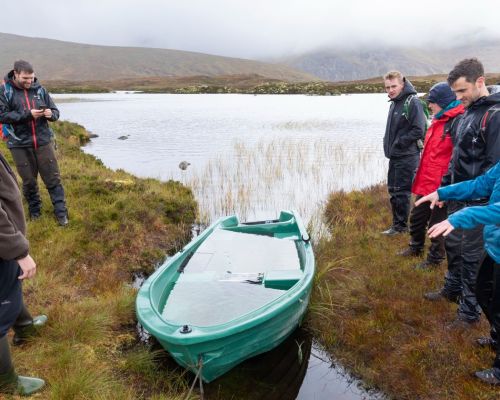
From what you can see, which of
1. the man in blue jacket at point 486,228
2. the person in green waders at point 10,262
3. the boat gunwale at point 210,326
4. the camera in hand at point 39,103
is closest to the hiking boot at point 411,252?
the boat gunwale at point 210,326

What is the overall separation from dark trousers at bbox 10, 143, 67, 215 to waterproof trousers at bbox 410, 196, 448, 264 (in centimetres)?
616

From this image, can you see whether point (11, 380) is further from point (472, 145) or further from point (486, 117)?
point (486, 117)

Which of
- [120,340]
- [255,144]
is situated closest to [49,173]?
[120,340]

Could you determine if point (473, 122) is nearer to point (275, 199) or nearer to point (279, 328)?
point (279, 328)

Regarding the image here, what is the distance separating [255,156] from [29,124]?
35.9ft

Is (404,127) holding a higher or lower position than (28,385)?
higher

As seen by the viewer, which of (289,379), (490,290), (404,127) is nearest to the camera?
(490,290)

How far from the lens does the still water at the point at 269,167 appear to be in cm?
488

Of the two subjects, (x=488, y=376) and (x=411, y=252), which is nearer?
(x=488, y=376)

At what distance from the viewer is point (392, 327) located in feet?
16.7

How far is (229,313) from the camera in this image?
15.6 ft

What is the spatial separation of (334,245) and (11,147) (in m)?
5.99

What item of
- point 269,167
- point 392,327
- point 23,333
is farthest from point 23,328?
point 269,167

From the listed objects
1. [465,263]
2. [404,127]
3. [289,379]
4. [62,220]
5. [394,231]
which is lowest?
[289,379]
